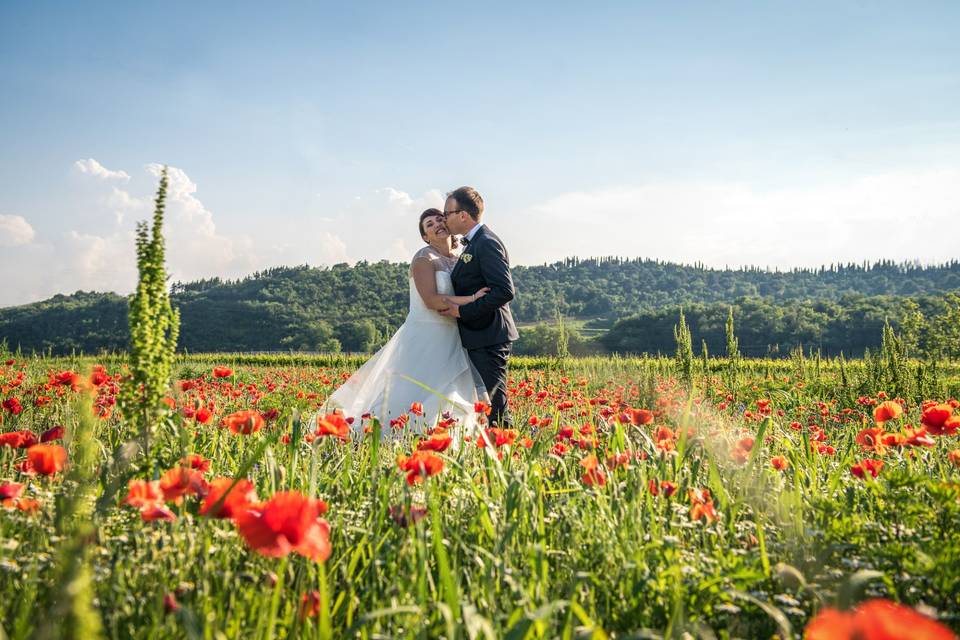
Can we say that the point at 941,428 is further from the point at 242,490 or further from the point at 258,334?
the point at 258,334

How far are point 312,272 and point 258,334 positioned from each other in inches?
963

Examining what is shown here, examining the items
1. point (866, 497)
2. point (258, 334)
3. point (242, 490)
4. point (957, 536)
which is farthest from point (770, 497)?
point (258, 334)

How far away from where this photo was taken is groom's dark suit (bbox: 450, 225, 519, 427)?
16.4 feet

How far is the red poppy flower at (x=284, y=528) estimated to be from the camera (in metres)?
1.10

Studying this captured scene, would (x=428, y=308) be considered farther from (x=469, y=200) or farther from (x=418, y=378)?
(x=469, y=200)

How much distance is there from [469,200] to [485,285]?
788 mm

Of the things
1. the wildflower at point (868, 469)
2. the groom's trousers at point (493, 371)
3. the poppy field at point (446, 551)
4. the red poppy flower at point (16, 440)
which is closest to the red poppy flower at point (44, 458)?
the poppy field at point (446, 551)

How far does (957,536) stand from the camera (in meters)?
1.71

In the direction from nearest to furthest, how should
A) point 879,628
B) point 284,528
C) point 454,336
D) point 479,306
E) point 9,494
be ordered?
point 879,628 < point 284,528 < point 9,494 < point 479,306 < point 454,336

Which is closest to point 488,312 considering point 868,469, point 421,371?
point 421,371

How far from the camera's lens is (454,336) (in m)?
5.61

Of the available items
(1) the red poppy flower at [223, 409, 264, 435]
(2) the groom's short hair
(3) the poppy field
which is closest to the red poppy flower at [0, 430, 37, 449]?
(3) the poppy field

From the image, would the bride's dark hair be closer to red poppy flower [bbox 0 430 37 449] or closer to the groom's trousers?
the groom's trousers

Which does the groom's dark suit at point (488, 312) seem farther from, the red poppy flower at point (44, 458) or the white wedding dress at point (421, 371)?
the red poppy flower at point (44, 458)
